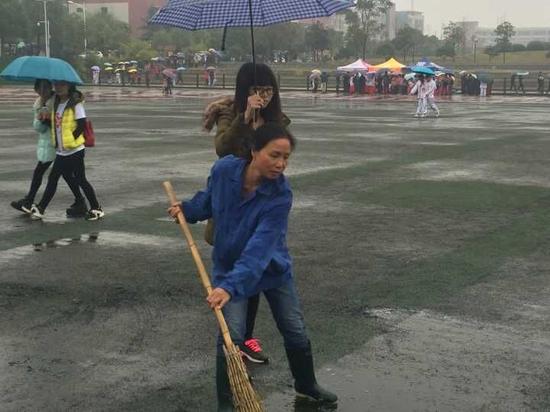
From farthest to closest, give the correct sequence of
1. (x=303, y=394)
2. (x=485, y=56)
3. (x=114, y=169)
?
(x=485, y=56) < (x=114, y=169) < (x=303, y=394)

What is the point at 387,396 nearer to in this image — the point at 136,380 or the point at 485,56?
the point at 136,380

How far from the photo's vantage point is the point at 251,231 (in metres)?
3.58

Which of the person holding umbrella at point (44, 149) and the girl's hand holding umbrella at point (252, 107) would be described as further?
the person holding umbrella at point (44, 149)

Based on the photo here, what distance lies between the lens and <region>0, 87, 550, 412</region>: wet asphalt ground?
4.21 meters

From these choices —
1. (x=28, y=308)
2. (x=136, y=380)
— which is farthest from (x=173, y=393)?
(x=28, y=308)

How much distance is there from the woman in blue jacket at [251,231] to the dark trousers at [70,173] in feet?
16.1

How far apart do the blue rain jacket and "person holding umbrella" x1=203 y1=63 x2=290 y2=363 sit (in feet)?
1.69

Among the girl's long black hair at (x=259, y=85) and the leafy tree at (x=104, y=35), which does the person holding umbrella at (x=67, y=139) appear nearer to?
the girl's long black hair at (x=259, y=85)

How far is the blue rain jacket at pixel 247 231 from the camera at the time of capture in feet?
11.3

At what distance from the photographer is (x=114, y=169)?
1239 centimetres

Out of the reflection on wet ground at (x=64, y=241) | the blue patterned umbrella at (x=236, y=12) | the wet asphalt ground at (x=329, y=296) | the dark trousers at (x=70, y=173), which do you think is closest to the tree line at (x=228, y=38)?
the wet asphalt ground at (x=329, y=296)

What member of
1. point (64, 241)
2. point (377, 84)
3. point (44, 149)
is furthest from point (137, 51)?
point (64, 241)

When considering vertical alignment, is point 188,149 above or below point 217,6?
below

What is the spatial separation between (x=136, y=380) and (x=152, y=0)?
14206cm
